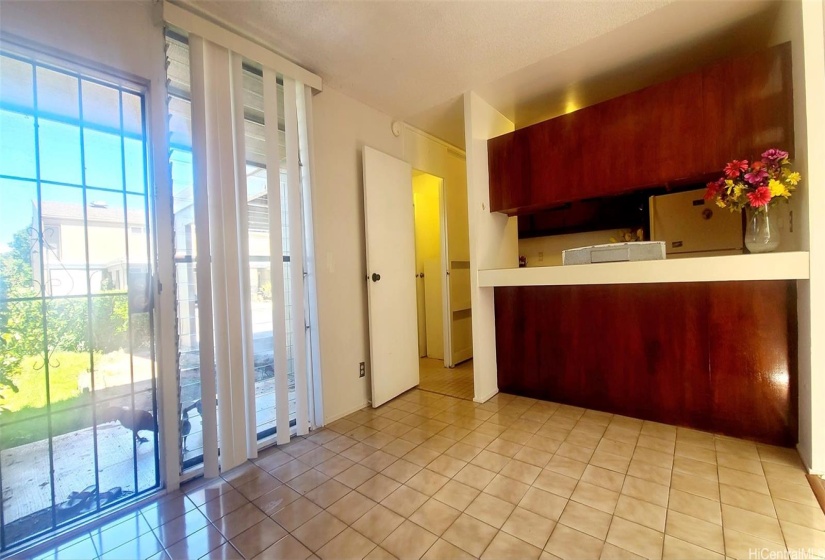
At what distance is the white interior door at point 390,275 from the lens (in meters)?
2.73

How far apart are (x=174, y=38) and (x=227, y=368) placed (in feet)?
6.23

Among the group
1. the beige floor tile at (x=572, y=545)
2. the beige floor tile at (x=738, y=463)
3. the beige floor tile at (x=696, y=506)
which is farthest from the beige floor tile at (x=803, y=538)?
the beige floor tile at (x=572, y=545)

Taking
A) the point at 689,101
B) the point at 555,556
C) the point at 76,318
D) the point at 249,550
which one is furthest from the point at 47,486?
the point at 689,101

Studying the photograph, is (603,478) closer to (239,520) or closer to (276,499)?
(276,499)

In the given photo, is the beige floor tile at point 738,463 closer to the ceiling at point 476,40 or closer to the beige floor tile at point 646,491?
the beige floor tile at point 646,491

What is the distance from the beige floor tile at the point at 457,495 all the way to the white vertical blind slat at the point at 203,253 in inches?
51.2

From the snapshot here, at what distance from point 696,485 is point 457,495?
1.17 metres

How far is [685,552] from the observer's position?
120 centimetres

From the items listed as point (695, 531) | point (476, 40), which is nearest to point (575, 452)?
point (695, 531)

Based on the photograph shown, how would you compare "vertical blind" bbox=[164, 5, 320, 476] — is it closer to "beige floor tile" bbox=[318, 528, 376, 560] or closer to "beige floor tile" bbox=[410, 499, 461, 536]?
"beige floor tile" bbox=[318, 528, 376, 560]

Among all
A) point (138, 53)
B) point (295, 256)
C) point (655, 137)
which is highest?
point (138, 53)

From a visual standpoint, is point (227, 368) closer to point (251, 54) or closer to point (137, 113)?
point (137, 113)

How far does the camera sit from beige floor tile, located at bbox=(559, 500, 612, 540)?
4.33ft

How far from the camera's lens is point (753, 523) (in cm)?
132
